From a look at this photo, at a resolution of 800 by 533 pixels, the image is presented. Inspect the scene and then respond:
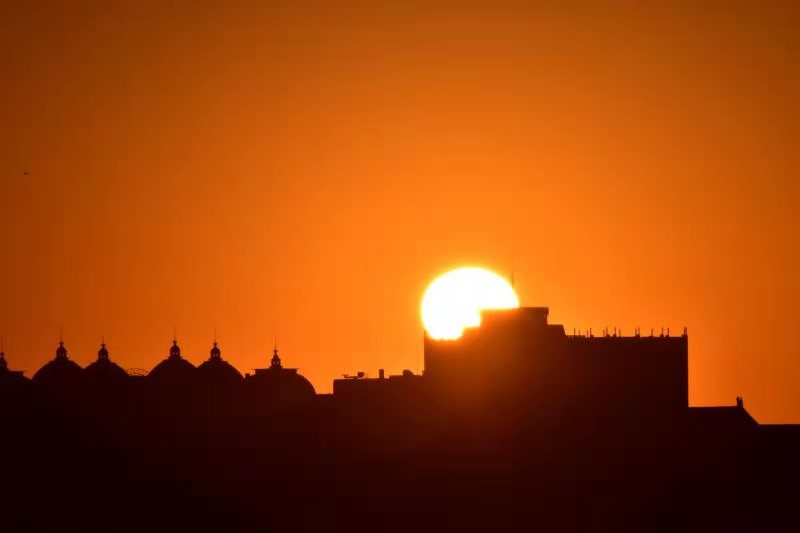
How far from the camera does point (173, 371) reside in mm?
191125

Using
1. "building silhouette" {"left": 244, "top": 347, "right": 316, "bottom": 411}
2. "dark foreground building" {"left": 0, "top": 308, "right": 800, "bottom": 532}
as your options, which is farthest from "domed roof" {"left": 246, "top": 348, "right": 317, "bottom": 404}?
"dark foreground building" {"left": 0, "top": 308, "right": 800, "bottom": 532}

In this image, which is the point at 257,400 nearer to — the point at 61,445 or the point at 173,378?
the point at 173,378

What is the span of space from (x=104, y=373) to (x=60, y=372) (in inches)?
130

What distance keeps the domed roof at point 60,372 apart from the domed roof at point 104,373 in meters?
0.83

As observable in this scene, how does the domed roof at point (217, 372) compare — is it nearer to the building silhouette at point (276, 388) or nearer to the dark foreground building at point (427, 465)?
the building silhouette at point (276, 388)

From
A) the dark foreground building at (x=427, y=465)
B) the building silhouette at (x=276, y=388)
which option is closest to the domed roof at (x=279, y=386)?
the building silhouette at (x=276, y=388)

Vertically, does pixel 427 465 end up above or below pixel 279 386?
below

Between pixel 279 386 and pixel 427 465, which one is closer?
pixel 427 465

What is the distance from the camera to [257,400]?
186 meters

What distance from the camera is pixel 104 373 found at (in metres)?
182

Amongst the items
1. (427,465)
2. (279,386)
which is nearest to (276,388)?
(279,386)

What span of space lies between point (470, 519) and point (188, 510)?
14904 mm

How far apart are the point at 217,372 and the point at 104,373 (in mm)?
14043

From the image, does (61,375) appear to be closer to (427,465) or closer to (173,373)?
(173,373)
